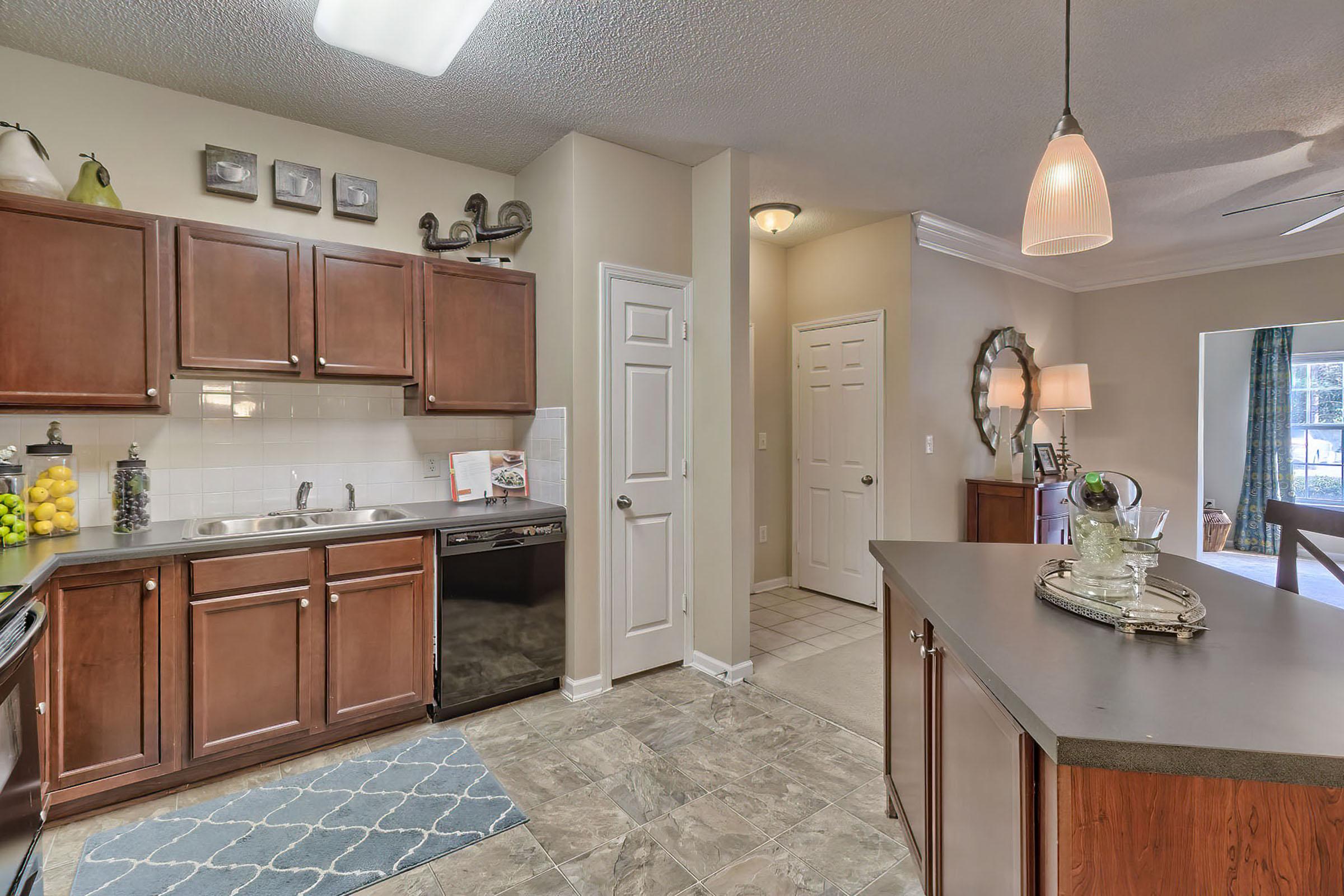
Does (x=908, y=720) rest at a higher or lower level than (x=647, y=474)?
lower

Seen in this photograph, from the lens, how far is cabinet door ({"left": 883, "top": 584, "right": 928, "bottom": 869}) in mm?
1644

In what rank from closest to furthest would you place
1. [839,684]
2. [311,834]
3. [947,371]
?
[311,834]
[839,684]
[947,371]

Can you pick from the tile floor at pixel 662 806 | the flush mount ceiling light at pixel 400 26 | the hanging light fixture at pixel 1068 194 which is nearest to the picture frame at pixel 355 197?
the flush mount ceiling light at pixel 400 26

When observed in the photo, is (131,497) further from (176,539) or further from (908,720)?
(908,720)

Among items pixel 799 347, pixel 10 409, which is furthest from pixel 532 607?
pixel 799 347

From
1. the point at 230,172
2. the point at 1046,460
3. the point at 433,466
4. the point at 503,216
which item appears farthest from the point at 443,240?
the point at 1046,460

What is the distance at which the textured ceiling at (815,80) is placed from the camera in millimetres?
2248

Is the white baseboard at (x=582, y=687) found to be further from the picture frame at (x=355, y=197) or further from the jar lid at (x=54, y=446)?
the picture frame at (x=355, y=197)

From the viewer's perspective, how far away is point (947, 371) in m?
Answer: 4.64

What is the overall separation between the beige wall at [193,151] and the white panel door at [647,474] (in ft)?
3.88

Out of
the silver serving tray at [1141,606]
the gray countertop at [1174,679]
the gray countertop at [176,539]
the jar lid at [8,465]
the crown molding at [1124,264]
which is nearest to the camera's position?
the gray countertop at [1174,679]

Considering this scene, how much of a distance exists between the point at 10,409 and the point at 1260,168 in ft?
19.5

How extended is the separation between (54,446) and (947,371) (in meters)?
4.85

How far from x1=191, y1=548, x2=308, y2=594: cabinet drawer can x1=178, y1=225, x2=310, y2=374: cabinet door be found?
0.78 meters
